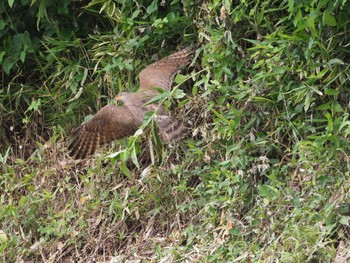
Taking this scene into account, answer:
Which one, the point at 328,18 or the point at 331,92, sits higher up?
the point at 328,18

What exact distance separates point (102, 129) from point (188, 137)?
0.67m

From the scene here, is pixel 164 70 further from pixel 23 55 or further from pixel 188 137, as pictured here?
pixel 23 55

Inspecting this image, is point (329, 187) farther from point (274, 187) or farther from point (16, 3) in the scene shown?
point (16, 3)

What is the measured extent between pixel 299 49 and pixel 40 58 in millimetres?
2550

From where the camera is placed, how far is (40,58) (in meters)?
8.36

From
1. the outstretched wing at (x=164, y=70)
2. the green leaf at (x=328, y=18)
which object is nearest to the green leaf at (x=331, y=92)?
the green leaf at (x=328, y=18)

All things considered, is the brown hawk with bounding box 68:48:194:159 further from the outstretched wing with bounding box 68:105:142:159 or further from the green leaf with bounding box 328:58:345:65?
the green leaf with bounding box 328:58:345:65

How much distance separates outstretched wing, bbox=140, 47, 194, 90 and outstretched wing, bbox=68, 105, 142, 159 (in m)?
0.27

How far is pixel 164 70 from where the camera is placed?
7453mm

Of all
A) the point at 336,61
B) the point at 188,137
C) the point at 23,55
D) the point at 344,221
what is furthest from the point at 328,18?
the point at 23,55

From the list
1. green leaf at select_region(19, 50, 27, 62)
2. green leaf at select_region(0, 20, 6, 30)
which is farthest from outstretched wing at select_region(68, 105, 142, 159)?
green leaf at select_region(0, 20, 6, 30)

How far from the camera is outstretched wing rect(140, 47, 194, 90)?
24.0ft

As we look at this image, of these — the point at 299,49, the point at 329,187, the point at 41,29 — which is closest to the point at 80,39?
the point at 41,29

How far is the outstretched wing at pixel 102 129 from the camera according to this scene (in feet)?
24.0
